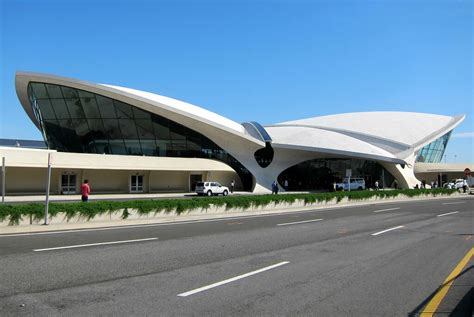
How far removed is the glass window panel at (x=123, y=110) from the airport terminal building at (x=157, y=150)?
10cm

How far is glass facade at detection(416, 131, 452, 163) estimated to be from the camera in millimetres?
73575

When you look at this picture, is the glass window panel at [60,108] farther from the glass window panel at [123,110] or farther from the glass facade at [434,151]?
the glass facade at [434,151]

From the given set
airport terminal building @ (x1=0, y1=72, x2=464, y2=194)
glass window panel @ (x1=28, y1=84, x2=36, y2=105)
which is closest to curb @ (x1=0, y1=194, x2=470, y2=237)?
airport terminal building @ (x1=0, y1=72, x2=464, y2=194)

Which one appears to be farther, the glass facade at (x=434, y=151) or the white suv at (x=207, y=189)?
the glass facade at (x=434, y=151)

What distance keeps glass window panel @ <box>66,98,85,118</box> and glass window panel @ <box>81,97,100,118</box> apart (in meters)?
0.41

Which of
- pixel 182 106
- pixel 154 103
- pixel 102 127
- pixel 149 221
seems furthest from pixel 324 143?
pixel 149 221

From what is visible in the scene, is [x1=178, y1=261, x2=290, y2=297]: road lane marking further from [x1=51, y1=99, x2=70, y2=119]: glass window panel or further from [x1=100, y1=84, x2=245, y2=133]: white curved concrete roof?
[x1=51, y1=99, x2=70, y2=119]: glass window panel

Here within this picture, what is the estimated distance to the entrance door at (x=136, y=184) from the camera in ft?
143

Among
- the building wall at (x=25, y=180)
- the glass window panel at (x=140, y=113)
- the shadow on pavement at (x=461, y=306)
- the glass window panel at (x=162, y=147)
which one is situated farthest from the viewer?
the glass window panel at (x=162, y=147)

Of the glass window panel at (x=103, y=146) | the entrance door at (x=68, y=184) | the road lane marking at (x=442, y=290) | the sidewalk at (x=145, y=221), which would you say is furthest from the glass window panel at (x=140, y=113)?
the road lane marking at (x=442, y=290)

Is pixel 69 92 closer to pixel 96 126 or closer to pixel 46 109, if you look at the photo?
pixel 46 109

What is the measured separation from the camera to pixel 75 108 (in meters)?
47.7

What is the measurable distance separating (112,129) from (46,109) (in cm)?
719

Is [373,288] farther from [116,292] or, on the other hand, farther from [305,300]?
[116,292]
